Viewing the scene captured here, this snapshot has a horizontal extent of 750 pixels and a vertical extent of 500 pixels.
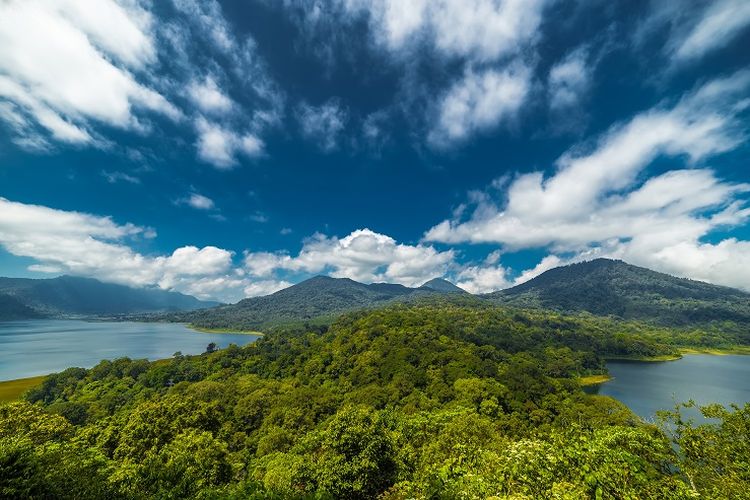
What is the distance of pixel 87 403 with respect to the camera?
75.1 m

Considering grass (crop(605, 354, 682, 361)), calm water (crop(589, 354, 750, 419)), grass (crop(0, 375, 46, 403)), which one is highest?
grass (crop(0, 375, 46, 403))

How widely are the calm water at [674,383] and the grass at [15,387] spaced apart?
157174 millimetres

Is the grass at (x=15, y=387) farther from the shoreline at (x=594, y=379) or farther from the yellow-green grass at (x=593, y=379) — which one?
the yellow-green grass at (x=593, y=379)

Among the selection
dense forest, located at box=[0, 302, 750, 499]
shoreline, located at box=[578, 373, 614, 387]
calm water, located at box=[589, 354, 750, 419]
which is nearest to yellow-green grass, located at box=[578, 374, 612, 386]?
shoreline, located at box=[578, 373, 614, 387]

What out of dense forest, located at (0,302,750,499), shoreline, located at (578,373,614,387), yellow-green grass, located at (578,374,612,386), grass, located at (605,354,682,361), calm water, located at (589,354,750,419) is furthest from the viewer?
grass, located at (605,354,682,361)

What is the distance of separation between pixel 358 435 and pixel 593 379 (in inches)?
5474

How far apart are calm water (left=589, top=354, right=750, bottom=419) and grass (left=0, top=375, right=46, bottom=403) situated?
6188 inches

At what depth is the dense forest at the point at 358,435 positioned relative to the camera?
1465 cm

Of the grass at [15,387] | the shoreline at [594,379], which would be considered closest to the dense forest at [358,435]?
the grass at [15,387]

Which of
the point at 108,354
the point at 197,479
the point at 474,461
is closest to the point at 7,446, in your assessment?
the point at 197,479

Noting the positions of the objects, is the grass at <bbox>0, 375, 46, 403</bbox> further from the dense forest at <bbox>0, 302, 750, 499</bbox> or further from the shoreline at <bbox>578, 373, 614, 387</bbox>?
the shoreline at <bbox>578, 373, 614, 387</bbox>

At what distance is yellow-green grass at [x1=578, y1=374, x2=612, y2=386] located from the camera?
125938 mm

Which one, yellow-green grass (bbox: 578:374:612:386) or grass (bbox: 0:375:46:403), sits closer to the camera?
grass (bbox: 0:375:46:403)

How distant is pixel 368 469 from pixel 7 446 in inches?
925
